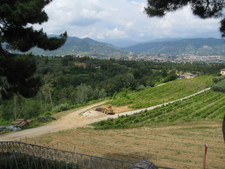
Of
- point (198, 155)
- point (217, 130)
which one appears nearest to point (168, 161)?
point (198, 155)

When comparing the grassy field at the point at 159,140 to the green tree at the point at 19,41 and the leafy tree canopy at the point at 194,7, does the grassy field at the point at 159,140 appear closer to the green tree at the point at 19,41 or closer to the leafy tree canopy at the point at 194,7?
the green tree at the point at 19,41

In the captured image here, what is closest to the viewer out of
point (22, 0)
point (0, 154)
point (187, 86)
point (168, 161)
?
point (22, 0)

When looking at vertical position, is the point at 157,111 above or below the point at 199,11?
below

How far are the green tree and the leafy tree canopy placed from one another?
401 cm

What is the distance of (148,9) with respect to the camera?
686 cm

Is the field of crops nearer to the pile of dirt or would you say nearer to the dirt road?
the dirt road

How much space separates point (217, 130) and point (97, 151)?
34.3 ft

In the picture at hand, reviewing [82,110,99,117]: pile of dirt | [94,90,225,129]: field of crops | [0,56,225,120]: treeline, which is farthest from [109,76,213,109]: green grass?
[0,56,225,120]: treeline

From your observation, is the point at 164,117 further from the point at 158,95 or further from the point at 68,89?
the point at 68,89

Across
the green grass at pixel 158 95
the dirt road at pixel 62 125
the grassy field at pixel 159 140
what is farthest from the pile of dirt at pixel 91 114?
the green grass at pixel 158 95

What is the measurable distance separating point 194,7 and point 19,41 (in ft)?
20.6

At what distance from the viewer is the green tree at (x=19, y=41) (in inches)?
275

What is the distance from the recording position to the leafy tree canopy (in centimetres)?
636

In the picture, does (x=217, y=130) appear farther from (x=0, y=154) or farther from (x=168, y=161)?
(x=0, y=154)
